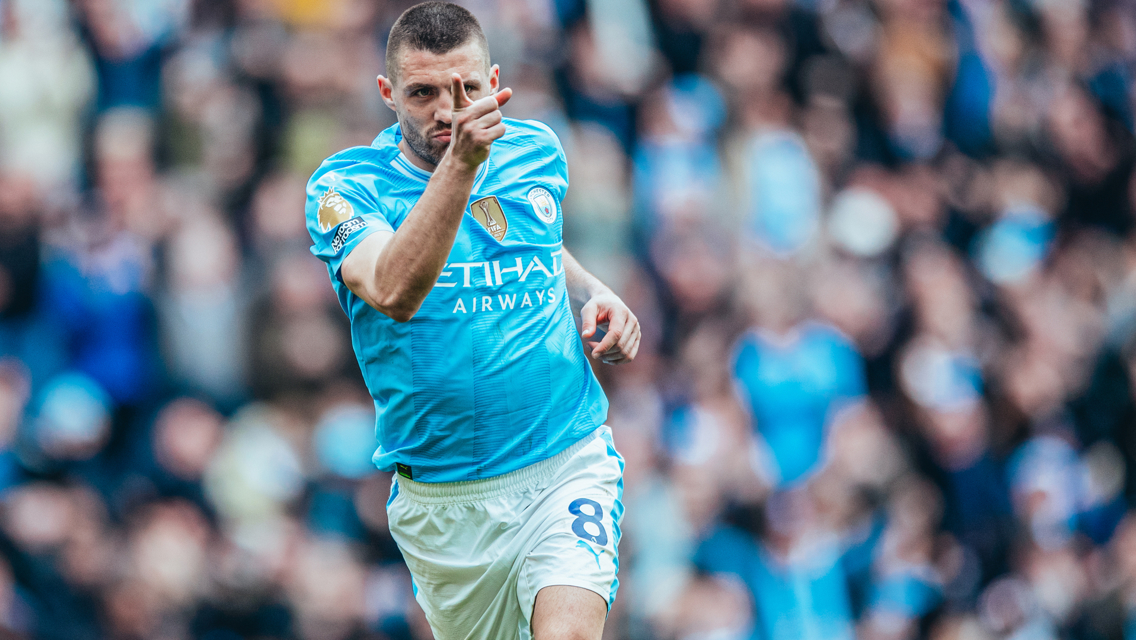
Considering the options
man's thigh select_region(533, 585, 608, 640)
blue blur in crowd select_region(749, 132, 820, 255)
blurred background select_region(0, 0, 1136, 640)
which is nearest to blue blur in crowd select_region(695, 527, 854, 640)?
blurred background select_region(0, 0, 1136, 640)

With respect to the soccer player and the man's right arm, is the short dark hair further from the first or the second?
the man's right arm

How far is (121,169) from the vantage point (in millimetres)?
8594

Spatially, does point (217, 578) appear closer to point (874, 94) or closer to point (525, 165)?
point (525, 165)

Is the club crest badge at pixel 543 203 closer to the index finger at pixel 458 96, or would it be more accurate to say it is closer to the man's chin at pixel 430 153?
the man's chin at pixel 430 153

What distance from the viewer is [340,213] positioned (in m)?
3.98

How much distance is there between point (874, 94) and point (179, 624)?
7102mm

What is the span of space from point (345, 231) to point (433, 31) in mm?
711

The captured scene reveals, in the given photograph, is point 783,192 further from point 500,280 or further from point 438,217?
point 438,217

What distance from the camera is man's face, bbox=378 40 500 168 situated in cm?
397

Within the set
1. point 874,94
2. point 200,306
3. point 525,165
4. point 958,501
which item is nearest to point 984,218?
point 874,94

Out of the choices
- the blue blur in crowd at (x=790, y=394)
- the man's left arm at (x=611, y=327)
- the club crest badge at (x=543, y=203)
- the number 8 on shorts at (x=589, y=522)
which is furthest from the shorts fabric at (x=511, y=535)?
the blue blur in crowd at (x=790, y=394)

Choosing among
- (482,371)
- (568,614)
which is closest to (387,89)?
(482,371)

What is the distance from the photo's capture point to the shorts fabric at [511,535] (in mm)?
4117

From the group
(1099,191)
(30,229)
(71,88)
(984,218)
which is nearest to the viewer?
Result: (30,229)
